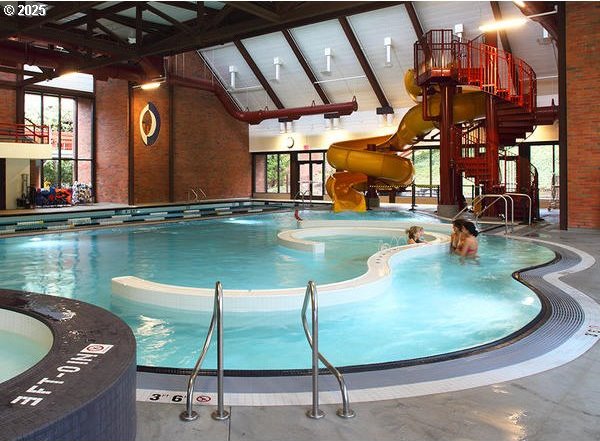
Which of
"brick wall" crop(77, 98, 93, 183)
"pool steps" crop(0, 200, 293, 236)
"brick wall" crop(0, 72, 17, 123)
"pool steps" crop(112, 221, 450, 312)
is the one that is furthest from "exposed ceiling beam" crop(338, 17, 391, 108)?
"pool steps" crop(112, 221, 450, 312)

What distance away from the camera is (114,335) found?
7.08ft

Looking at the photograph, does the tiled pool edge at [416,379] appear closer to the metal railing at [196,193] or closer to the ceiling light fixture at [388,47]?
the ceiling light fixture at [388,47]

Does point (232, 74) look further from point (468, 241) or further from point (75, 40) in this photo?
point (468, 241)

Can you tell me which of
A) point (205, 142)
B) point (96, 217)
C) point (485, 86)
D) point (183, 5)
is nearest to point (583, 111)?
point (485, 86)

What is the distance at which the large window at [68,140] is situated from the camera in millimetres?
17672

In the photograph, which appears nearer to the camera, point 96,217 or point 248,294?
point 248,294

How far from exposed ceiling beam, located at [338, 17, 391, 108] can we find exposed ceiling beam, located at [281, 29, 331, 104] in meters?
2.07

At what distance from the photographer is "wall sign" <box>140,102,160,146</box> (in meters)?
17.8

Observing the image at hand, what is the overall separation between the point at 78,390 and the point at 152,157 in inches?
692

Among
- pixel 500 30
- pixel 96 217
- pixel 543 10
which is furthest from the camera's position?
pixel 500 30

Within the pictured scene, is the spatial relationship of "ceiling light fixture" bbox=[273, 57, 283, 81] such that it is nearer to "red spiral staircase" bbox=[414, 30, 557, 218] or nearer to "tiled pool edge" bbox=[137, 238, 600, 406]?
"red spiral staircase" bbox=[414, 30, 557, 218]

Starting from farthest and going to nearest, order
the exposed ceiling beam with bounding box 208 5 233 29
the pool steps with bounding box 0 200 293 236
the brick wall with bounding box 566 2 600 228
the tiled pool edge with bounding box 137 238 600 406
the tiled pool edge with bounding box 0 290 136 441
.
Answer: the pool steps with bounding box 0 200 293 236 → the exposed ceiling beam with bounding box 208 5 233 29 → the brick wall with bounding box 566 2 600 228 → the tiled pool edge with bounding box 137 238 600 406 → the tiled pool edge with bounding box 0 290 136 441

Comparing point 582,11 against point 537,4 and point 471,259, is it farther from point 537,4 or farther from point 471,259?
point 471,259

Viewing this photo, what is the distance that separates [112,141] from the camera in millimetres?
17844
